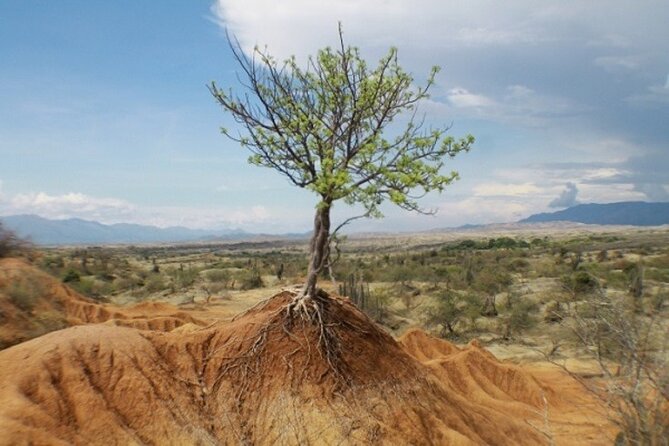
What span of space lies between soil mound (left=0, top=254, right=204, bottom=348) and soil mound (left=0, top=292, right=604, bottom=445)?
361cm

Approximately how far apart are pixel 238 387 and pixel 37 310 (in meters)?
8.03

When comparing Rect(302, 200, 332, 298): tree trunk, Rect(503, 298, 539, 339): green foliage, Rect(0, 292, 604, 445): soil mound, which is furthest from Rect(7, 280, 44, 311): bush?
Rect(503, 298, 539, 339): green foliage

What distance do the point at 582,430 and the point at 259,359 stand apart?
30.2 feet

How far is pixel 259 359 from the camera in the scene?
32.5ft

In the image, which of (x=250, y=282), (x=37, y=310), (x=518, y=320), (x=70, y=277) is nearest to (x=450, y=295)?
(x=518, y=320)

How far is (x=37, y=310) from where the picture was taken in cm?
1438

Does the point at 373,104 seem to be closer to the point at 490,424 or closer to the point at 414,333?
the point at 490,424

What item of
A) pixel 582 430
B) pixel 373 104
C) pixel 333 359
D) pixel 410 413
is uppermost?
pixel 373 104

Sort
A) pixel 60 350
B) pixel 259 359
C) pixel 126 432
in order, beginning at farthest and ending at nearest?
pixel 259 359
pixel 60 350
pixel 126 432

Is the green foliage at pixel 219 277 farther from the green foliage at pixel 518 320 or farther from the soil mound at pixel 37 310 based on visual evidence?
the green foliage at pixel 518 320

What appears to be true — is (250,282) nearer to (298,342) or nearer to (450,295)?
(450,295)

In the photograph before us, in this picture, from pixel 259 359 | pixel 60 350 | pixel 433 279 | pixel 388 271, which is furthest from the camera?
pixel 388 271

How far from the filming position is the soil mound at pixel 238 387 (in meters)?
8.19

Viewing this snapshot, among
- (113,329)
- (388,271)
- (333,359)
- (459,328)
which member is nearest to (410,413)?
(333,359)
